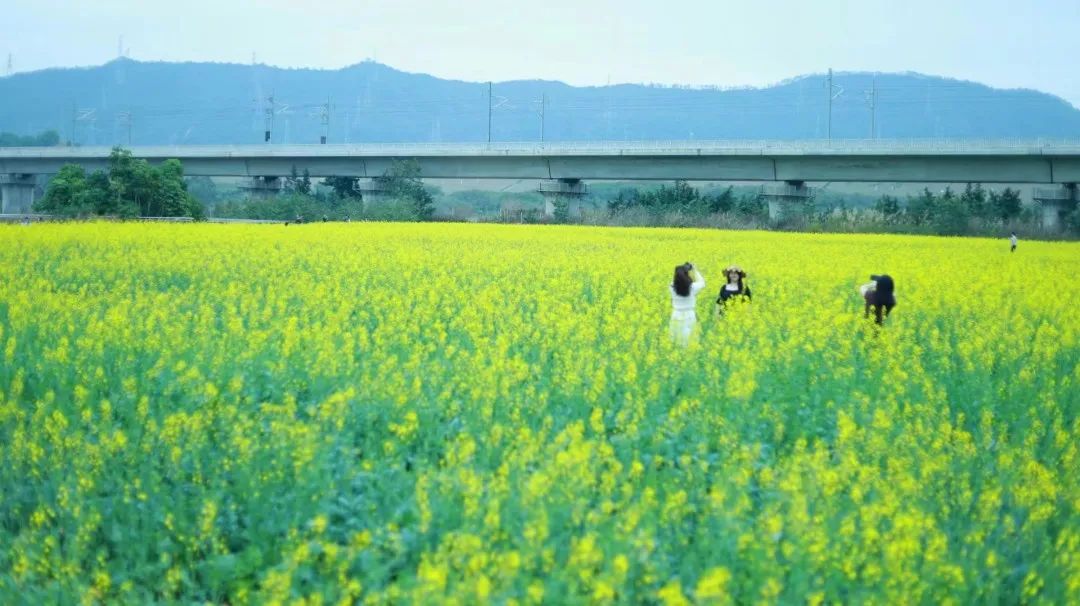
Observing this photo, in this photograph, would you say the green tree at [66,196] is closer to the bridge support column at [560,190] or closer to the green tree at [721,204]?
the bridge support column at [560,190]

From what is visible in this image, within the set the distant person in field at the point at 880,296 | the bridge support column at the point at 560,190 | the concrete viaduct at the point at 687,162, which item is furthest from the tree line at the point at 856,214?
the distant person in field at the point at 880,296

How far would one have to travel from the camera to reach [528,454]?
6.26 meters

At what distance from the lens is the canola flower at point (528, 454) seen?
5.09 m

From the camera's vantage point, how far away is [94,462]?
651cm

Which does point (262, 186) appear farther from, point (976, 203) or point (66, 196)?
point (976, 203)

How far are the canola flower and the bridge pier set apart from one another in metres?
41.0

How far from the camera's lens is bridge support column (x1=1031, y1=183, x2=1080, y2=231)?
4984 cm

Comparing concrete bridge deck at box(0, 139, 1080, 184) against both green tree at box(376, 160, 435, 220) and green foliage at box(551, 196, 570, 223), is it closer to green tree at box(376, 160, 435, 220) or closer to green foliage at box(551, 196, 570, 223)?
green foliage at box(551, 196, 570, 223)

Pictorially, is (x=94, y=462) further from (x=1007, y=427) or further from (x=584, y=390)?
(x=1007, y=427)

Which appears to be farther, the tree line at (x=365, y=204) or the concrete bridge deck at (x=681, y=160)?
the tree line at (x=365, y=204)

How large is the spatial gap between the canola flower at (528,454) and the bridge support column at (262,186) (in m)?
62.9

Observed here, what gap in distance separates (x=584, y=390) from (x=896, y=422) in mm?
2382

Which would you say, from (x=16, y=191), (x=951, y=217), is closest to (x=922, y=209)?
(x=951, y=217)

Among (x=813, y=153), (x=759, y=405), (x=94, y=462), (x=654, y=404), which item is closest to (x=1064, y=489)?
(x=759, y=405)
